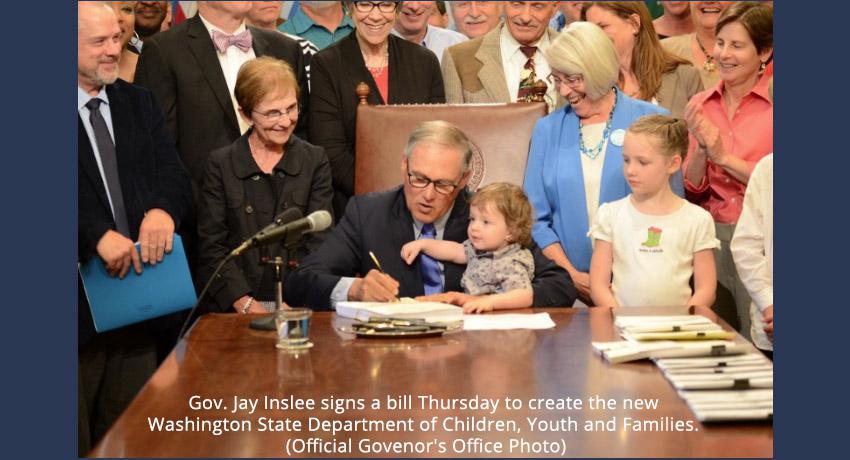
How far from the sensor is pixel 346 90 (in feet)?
15.4

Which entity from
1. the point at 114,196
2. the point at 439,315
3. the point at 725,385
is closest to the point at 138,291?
the point at 114,196

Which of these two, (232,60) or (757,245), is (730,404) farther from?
(232,60)

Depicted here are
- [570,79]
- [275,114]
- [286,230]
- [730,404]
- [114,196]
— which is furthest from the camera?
[275,114]

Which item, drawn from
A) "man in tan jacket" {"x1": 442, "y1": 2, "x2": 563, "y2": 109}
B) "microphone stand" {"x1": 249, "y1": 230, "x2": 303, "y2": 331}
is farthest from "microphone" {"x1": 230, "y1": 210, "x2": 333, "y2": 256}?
"man in tan jacket" {"x1": 442, "y1": 2, "x2": 563, "y2": 109}

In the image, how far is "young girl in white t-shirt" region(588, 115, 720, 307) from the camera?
385cm

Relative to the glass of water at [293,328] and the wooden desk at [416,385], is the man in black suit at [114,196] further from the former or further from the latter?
the glass of water at [293,328]

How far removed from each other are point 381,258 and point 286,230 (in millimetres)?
847

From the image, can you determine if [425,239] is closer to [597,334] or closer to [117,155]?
[597,334]

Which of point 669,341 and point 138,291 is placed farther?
point 138,291

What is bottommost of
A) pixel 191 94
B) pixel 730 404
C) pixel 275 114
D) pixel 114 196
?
pixel 730 404

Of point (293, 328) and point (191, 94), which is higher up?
point (191, 94)

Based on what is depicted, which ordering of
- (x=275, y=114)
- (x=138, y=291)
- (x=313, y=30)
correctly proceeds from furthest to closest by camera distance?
(x=313, y=30) → (x=275, y=114) → (x=138, y=291)

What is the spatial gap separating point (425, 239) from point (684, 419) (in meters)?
1.58

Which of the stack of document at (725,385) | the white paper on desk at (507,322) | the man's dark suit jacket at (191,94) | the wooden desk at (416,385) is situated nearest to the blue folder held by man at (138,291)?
the wooden desk at (416,385)
